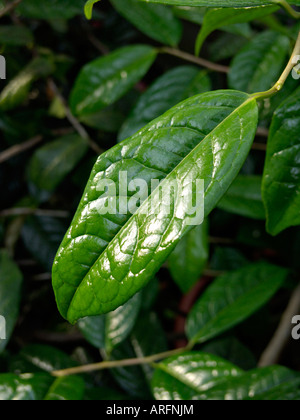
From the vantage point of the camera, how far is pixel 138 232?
38cm

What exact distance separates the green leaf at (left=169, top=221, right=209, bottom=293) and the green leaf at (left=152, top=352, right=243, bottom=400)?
153 millimetres

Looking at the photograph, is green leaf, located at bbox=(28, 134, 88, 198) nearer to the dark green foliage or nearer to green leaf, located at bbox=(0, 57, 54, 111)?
the dark green foliage

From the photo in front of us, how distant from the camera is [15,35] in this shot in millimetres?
969

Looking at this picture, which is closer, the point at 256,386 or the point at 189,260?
the point at 256,386

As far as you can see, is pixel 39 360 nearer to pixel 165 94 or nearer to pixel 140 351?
pixel 140 351

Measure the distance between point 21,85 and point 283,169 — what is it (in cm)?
74

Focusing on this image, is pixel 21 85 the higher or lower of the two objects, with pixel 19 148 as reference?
higher

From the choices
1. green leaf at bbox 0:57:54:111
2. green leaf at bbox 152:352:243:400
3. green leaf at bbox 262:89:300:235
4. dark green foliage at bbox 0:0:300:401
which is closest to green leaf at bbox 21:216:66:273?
dark green foliage at bbox 0:0:300:401

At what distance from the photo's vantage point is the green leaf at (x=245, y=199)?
0.84 m

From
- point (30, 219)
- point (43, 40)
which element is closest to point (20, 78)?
point (43, 40)

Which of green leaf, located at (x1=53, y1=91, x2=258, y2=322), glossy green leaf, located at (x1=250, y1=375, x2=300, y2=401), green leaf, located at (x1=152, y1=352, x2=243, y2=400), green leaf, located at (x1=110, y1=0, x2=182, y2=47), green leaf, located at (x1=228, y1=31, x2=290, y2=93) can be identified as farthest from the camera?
green leaf, located at (x1=110, y1=0, x2=182, y2=47)

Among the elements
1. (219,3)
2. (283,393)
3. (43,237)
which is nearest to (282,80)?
(219,3)

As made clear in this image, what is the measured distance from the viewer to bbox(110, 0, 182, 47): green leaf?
879 mm
